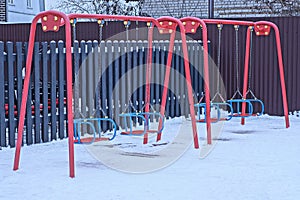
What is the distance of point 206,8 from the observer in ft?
73.0

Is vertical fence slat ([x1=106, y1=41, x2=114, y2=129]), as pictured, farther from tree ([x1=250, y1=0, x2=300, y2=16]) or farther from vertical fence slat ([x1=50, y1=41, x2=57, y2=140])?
tree ([x1=250, y1=0, x2=300, y2=16])

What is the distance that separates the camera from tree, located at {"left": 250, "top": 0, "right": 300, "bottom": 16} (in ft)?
60.5

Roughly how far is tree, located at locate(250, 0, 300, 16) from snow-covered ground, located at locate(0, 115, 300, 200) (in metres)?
11.5

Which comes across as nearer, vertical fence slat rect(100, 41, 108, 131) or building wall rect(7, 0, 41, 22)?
vertical fence slat rect(100, 41, 108, 131)

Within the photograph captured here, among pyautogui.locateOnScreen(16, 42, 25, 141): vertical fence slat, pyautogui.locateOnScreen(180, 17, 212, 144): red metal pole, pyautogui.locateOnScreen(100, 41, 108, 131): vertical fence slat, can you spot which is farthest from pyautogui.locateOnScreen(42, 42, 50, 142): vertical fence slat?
pyautogui.locateOnScreen(180, 17, 212, 144): red metal pole

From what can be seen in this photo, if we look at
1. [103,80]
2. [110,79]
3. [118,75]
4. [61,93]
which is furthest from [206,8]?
[61,93]

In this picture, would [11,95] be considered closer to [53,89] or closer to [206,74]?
[53,89]

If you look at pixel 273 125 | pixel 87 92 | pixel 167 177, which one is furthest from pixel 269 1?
pixel 167 177

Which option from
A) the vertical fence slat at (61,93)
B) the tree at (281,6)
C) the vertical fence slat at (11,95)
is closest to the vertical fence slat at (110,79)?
the vertical fence slat at (61,93)

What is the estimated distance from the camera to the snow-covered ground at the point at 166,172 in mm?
4840

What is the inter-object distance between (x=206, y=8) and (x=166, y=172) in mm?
17342

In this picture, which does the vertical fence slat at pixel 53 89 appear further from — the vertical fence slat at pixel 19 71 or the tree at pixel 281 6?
the tree at pixel 281 6

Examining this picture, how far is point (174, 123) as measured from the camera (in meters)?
9.41

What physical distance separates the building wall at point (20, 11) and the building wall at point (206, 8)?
23.5ft
